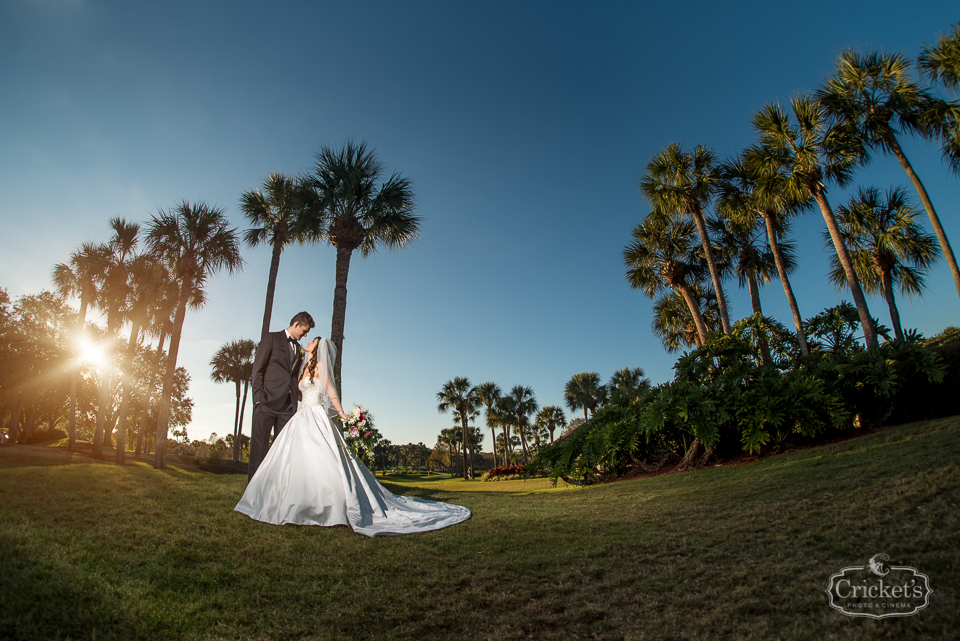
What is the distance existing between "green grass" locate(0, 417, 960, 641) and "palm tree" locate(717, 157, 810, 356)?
11.0 metres

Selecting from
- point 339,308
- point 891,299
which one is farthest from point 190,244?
point 891,299

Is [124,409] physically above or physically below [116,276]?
below

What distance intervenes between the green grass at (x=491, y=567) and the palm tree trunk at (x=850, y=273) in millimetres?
→ 7514

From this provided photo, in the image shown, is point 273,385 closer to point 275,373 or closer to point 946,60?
point 275,373

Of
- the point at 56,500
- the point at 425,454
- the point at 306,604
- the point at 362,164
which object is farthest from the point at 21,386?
the point at 425,454

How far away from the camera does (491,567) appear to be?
12.0 ft

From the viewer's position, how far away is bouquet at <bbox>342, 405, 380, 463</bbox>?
230 inches

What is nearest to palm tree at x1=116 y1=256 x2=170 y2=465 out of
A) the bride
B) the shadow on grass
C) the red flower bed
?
the bride

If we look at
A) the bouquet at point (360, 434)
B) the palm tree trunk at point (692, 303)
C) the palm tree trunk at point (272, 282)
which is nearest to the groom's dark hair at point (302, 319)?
the bouquet at point (360, 434)

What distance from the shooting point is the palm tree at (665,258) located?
18797 mm

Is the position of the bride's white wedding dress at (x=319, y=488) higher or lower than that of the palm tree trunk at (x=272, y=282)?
lower

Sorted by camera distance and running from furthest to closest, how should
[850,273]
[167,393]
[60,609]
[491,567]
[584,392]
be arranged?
[584,392], [167,393], [850,273], [491,567], [60,609]

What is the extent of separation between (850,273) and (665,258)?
292 inches

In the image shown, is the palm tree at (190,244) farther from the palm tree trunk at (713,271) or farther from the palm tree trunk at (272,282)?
→ the palm tree trunk at (713,271)
